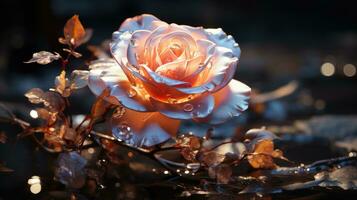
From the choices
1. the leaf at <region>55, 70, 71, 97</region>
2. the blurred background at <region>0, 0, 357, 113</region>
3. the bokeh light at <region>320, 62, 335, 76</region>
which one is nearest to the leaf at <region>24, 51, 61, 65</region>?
the leaf at <region>55, 70, 71, 97</region>

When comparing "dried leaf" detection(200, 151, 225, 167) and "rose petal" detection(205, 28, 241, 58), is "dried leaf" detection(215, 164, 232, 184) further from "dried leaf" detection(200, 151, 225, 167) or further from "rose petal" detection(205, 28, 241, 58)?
"rose petal" detection(205, 28, 241, 58)

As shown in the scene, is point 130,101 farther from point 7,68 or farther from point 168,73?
point 7,68

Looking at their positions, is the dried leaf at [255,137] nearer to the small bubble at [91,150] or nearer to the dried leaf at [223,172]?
the dried leaf at [223,172]

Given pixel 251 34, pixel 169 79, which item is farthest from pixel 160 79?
pixel 251 34

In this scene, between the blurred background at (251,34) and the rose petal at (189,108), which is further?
the blurred background at (251,34)

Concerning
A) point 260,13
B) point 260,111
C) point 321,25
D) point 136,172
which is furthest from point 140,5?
point 136,172

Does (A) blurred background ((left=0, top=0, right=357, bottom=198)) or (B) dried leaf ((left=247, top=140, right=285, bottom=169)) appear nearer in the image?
(B) dried leaf ((left=247, top=140, right=285, bottom=169))

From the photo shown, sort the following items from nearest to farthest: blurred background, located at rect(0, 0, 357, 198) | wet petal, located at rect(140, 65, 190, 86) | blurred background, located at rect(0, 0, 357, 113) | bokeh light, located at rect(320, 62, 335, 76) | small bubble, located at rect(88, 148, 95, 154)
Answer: wet petal, located at rect(140, 65, 190, 86), small bubble, located at rect(88, 148, 95, 154), blurred background, located at rect(0, 0, 357, 198), blurred background, located at rect(0, 0, 357, 113), bokeh light, located at rect(320, 62, 335, 76)

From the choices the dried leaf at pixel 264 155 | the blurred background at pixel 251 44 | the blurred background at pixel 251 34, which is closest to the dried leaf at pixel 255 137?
the dried leaf at pixel 264 155

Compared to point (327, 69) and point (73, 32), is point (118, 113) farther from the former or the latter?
point (327, 69)
